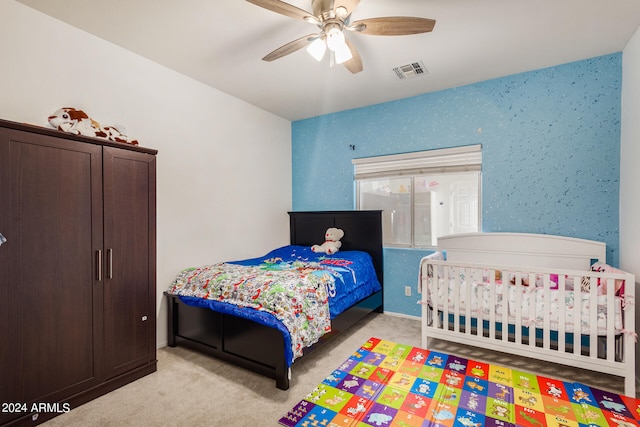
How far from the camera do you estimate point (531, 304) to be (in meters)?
2.25

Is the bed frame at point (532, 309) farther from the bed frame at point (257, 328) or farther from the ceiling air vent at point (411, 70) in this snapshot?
the ceiling air vent at point (411, 70)

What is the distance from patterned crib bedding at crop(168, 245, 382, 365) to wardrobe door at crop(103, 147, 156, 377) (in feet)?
1.30

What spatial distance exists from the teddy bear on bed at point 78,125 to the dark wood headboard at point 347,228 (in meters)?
2.43

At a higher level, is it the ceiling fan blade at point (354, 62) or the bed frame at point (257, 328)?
the ceiling fan blade at point (354, 62)

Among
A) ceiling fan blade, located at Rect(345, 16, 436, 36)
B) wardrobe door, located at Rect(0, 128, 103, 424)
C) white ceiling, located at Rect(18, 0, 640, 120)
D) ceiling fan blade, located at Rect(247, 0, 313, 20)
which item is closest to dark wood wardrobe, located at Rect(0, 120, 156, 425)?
wardrobe door, located at Rect(0, 128, 103, 424)

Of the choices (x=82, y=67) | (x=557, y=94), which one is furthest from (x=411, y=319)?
(x=82, y=67)

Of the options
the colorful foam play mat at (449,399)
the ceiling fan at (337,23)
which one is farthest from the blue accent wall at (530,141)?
the ceiling fan at (337,23)

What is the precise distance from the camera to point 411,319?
3500 millimetres

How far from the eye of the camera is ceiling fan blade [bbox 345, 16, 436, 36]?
5.72 ft

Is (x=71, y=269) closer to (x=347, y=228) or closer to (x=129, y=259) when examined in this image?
(x=129, y=259)

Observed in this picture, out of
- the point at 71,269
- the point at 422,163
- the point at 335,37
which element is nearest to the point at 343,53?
the point at 335,37

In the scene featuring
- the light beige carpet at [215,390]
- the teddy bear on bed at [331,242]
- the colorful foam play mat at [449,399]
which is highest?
the teddy bear on bed at [331,242]

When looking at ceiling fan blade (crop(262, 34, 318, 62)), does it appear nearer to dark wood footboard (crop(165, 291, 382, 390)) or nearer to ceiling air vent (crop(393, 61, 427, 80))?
ceiling air vent (crop(393, 61, 427, 80))

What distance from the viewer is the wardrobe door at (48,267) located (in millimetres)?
1654
